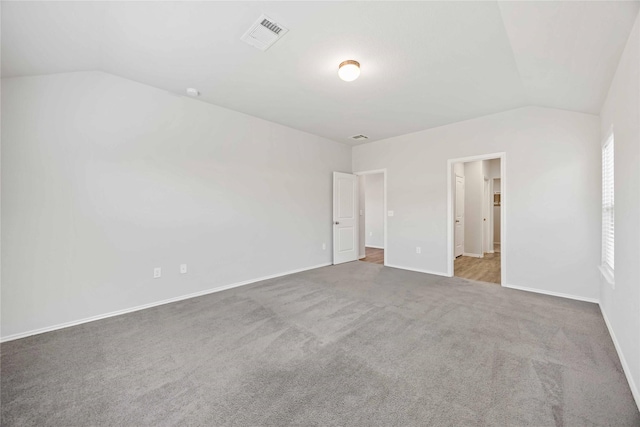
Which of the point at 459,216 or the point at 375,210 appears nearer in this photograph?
the point at 459,216

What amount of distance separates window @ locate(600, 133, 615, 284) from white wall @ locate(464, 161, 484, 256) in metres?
3.44

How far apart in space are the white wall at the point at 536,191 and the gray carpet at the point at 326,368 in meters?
0.56

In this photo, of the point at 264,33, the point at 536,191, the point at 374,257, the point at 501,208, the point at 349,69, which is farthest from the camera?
the point at 374,257

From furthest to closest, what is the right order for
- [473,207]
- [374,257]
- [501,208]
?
[473,207] < [374,257] < [501,208]

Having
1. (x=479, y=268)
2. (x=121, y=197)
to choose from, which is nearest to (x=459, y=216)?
(x=479, y=268)

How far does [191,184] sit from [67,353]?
6.98ft

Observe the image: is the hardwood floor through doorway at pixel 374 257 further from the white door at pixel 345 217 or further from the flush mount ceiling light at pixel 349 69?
the flush mount ceiling light at pixel 349 69

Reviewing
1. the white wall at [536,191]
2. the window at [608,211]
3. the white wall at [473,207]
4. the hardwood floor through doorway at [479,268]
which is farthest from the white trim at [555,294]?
the white wall at [473,207]

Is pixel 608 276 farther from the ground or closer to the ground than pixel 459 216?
closer to the ground

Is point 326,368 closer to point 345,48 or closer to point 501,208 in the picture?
point 345,48

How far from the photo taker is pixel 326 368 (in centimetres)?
197

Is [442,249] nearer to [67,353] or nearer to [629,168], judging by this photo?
[629,168]

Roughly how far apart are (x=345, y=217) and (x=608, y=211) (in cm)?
394

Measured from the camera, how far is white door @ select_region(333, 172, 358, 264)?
221 inches
